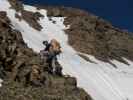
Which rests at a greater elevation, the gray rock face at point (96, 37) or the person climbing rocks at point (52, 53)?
the person climbing rocks at point (52, 53)

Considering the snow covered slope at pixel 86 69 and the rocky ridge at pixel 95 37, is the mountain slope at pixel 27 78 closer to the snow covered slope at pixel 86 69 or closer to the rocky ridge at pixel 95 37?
the snow covered slope at pixel 86 69

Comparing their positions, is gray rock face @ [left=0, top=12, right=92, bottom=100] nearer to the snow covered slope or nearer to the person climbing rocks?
the person climbing rocks

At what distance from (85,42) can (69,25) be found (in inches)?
216

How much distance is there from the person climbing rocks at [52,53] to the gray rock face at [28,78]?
0.33 meters

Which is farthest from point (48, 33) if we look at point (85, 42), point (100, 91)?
point (100, 91)

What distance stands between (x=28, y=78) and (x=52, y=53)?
150 inches

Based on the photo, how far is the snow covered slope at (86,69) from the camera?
4094 cm

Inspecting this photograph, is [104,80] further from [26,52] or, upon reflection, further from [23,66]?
[23,66]

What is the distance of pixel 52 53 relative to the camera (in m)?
32.8

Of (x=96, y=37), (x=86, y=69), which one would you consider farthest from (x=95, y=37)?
(x=86, y=69)

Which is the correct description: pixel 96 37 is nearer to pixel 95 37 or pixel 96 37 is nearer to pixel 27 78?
pixel 95 37

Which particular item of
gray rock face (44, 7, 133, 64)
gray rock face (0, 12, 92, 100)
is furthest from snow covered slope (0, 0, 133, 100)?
gray rock face (0, 12, 92, 100)

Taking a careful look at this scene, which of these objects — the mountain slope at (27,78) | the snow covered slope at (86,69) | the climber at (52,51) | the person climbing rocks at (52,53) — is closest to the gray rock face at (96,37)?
the snow covered slope at (86,69)

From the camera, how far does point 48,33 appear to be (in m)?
58.1
